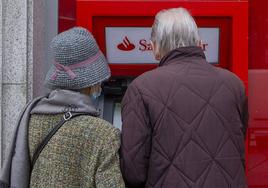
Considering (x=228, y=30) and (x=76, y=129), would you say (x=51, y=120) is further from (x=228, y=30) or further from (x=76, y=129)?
(x=228, y=30)

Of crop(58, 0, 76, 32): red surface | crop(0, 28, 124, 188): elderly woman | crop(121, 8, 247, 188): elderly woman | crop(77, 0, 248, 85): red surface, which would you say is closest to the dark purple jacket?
crop(121, 8, 247, 188): elderly woman

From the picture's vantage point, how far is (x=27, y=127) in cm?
229

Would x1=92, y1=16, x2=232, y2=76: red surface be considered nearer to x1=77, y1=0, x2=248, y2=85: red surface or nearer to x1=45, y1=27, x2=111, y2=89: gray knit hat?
x1=77, y1=0, x2=248, y2=85: red surface

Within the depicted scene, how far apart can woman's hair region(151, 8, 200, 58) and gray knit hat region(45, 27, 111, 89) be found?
0.96 ft

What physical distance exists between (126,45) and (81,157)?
1.02m

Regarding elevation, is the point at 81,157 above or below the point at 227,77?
below

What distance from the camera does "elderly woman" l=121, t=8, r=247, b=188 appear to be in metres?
2.24

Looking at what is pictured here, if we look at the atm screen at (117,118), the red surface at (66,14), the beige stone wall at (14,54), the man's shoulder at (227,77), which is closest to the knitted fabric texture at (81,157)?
the man's shoulder at (227,77)

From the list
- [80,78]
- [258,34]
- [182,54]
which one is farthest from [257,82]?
[80,78]

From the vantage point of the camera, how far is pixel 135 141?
7.33ft

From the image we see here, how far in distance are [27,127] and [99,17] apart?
3.08 feet

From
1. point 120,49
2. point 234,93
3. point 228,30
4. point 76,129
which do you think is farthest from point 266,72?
point 76,129

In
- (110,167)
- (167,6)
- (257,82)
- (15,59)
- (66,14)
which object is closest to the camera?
(110,167)

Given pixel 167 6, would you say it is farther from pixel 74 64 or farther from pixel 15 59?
pixel 15 59
